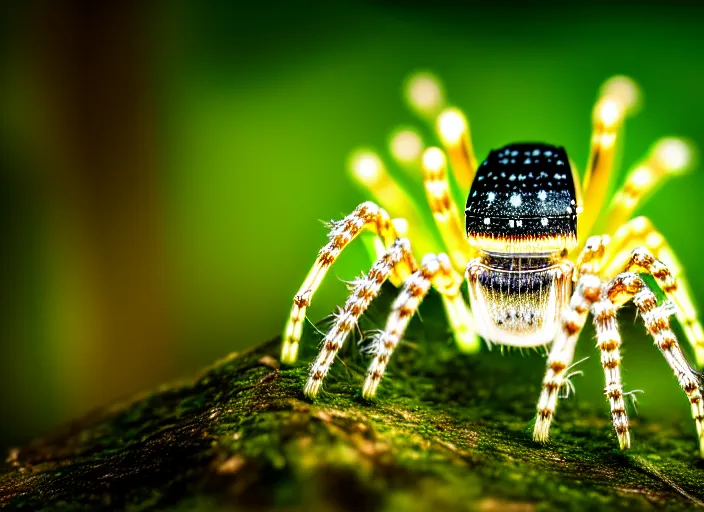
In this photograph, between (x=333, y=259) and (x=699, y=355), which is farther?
(x=699, y=355)

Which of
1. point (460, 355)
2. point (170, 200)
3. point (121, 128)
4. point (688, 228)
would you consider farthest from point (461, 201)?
point (121, 128)

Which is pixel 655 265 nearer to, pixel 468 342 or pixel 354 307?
pixel 468 342

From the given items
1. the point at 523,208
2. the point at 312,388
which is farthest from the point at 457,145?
the point at 312,388

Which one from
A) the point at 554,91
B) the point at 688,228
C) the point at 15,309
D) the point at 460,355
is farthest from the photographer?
the point at 15,309

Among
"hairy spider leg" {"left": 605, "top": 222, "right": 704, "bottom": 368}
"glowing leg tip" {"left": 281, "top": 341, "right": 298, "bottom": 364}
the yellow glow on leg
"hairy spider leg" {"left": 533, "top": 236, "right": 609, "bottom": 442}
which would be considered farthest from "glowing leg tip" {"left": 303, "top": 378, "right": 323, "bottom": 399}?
the yellow glow on leg

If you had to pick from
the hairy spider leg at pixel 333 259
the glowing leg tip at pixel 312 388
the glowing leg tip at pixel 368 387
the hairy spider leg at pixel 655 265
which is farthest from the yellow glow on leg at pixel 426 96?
the glowing leg tip at pixel 312 388

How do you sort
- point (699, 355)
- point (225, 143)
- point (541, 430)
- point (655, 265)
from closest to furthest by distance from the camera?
A: point (541, 430)
point (655, 265)
point (699, 355)
point (225, 143)

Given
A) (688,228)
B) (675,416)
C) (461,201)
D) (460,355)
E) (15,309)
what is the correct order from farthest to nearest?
(15,309)
(688,228)
(461,201)
(460,355)
(675,416)

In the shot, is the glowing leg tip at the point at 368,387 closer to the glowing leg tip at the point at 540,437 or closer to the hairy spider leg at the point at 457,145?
the glowing leg tip at the point at 540,437

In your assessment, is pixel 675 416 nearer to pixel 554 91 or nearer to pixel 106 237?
pixel 554 91
